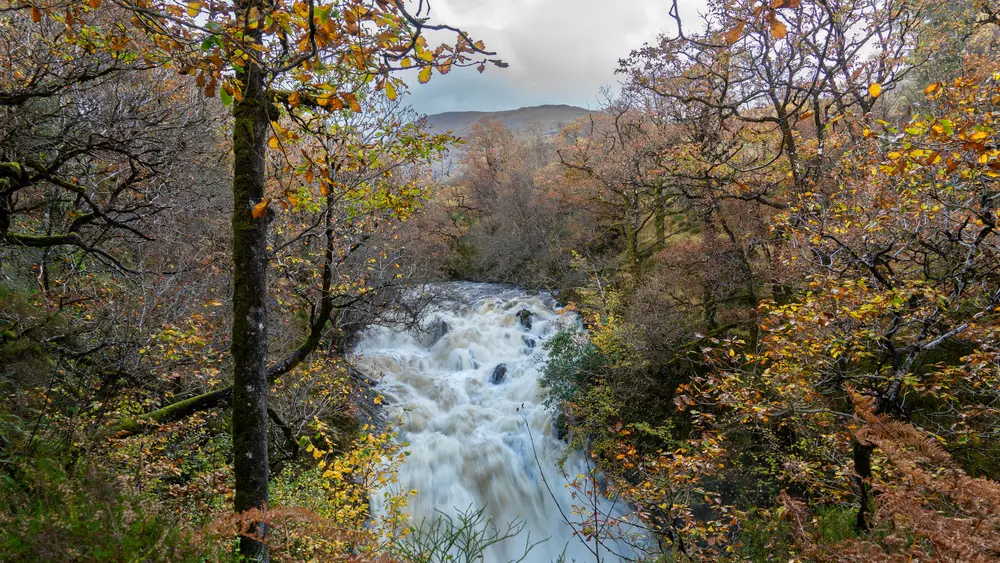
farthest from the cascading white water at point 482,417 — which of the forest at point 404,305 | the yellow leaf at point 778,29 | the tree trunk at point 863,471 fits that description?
the yellow leaf at point 778,29

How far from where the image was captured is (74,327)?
5594 millimetres

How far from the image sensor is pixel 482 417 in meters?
12.0

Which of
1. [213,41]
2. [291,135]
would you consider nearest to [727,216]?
[291,135]

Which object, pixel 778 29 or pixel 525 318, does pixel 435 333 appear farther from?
pixel 778 29

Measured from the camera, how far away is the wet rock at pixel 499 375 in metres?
13.5

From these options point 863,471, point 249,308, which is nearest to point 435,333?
point 249,308

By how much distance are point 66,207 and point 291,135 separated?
7990 mm

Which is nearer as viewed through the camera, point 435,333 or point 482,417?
point 482,417

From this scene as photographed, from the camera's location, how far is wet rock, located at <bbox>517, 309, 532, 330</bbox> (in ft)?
52.2

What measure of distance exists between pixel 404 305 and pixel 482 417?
5.01m

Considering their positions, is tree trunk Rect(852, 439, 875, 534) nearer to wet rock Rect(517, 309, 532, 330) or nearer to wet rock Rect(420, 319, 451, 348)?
wet rock Rect(517, 309, 532, 330)

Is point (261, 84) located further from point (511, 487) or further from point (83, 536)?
point (511, 487)

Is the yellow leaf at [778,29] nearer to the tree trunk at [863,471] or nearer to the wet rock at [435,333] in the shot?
the tree trunk at [863,471]

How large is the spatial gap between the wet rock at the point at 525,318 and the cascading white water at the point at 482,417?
12 cm
